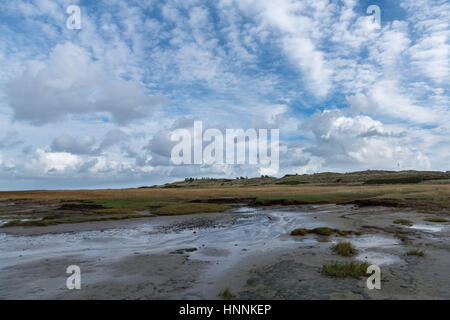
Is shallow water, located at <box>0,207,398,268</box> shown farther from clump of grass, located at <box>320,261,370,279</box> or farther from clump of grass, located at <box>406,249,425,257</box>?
clump of grass, located at <box>320,261,370,279</box>

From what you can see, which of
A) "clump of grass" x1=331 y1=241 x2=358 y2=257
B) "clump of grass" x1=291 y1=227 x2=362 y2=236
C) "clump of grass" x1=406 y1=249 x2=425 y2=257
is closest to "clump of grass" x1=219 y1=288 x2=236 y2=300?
"clump of grass" x1=331 y1=241 x2=358 y2=257

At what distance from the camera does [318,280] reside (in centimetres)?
1177

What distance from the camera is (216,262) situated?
15336 mm

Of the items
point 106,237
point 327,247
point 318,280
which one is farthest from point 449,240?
point 106,237

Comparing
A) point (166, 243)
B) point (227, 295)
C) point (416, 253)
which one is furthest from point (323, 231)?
point (227, 295)

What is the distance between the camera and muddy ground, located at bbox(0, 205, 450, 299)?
10.8 meters

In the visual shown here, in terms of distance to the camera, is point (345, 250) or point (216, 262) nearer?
point (216, 262)

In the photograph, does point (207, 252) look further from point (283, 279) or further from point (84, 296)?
point (84, 296)

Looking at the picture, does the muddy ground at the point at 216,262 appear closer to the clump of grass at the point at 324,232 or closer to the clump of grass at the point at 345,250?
the clump of grass at the point at 345,250

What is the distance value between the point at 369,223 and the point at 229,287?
68.1 ft

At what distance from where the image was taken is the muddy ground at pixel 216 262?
10.8 m

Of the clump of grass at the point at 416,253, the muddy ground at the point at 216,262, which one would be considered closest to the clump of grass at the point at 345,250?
the muddy ground at the point at 216,262

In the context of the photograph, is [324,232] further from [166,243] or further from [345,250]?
[166,243]
